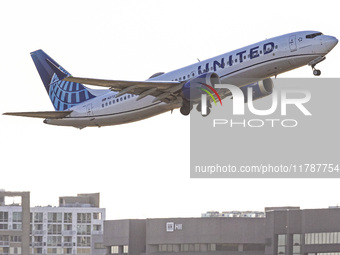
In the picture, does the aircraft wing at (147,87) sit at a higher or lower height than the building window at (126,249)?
higher

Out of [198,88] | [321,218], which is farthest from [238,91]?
[321,218]

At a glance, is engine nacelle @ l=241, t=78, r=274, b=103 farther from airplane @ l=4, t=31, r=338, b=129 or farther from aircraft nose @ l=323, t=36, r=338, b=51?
aircraft nose @ l=323, t=36, r=338, b=51

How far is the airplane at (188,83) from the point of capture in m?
100

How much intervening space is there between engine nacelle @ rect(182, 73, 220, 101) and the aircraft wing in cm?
138

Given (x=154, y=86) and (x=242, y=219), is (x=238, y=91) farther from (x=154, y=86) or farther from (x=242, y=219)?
(x=242, y=219)

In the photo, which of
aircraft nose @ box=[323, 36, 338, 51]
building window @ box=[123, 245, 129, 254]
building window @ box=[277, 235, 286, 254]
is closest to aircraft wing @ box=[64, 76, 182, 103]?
aircraft nose @ box=[323, 36, 338, 51]

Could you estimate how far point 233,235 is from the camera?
145 metres

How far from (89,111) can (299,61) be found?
2533 centimetres

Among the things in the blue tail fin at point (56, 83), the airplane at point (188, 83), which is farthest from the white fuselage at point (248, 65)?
the blue tail fin at point (56, 83)

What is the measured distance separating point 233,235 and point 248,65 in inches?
1870

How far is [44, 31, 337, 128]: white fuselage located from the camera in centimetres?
9969

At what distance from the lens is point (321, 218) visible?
136m

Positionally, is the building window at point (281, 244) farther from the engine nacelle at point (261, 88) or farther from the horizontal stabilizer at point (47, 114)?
the horizontal stabilizer at point (47, 114)

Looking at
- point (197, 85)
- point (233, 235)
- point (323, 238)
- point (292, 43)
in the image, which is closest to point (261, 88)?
point (197, 85)
